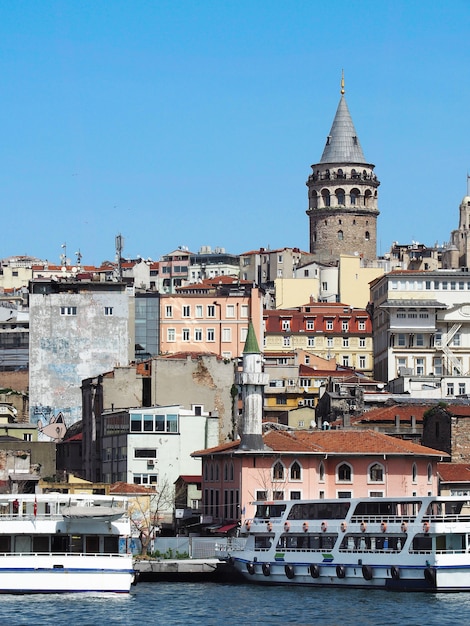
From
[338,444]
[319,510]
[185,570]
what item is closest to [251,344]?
[338,444]

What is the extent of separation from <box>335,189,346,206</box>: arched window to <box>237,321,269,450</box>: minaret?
81168mm

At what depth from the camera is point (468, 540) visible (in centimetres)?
5672

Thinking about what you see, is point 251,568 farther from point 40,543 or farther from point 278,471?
point 278,471

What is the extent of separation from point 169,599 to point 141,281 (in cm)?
10044

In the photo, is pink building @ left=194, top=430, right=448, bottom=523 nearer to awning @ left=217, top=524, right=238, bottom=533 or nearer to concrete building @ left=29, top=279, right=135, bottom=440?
awning @ left=217, top=524, right=238, bottom=533

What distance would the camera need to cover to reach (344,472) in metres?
70.2

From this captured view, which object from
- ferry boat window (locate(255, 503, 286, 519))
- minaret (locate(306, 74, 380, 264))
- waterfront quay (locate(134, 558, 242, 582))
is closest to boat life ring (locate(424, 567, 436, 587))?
ferry boat window (locate(255, 503, 286, 519))

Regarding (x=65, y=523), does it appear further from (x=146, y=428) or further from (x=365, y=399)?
(x=365, y=399)

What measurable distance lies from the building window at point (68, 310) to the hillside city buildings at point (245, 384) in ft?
0.58

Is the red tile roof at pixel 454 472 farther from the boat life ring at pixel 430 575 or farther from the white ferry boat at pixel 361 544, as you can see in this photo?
the boat life ring at pixel 430 575

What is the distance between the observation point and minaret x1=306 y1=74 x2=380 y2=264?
154 metres

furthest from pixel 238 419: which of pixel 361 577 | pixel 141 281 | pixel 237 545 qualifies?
pixel 141 281

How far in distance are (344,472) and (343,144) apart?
8913 centimetres

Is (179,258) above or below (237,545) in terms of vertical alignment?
above
